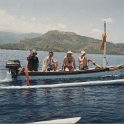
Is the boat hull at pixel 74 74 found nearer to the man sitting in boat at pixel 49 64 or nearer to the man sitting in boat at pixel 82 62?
the man sitting in boat at pixel 49 64

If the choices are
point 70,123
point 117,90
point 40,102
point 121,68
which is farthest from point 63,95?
point 121,68

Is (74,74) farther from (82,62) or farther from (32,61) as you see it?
(32,61)

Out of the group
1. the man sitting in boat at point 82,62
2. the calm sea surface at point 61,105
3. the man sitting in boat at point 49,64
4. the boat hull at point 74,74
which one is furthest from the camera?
the man sitting in boat at point 82,62

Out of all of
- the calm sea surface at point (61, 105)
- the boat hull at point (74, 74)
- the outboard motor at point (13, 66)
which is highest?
the outboard motor at point (13, 66)

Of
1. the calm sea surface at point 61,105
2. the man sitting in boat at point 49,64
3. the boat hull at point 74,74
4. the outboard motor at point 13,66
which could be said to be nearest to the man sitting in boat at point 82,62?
the boat hull at point 74,74

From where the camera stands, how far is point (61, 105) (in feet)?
38.2

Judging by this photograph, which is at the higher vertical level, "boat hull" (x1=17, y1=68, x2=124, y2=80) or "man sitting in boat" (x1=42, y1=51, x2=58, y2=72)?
"man sitting in boat" (x1=42, y1=51, x2=58, y2=72)

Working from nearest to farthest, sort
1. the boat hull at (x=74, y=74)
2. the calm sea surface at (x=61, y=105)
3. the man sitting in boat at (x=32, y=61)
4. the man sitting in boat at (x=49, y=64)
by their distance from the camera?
the calm sea surface at (x=61, y=105)
the boat hull at (x=74, y=74)
the man sitting in boat at (x=32, y=61)
the man sitting in boat at (x=49, y=64)

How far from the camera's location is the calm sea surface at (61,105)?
9562 millimetres

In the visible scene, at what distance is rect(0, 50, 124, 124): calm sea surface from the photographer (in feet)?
31.4

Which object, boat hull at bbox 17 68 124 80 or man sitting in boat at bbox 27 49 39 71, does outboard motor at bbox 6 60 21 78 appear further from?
man sitting in boat at bbox 27 49 39 71

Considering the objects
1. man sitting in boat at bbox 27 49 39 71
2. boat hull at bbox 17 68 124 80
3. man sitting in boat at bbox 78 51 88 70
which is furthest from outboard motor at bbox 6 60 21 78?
man sitting in boat at bbox 78 51 88 70

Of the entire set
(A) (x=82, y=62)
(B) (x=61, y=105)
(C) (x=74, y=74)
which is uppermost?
(A) (x=82, y=62)

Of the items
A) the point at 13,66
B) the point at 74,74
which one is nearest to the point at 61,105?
the point at 13,66
